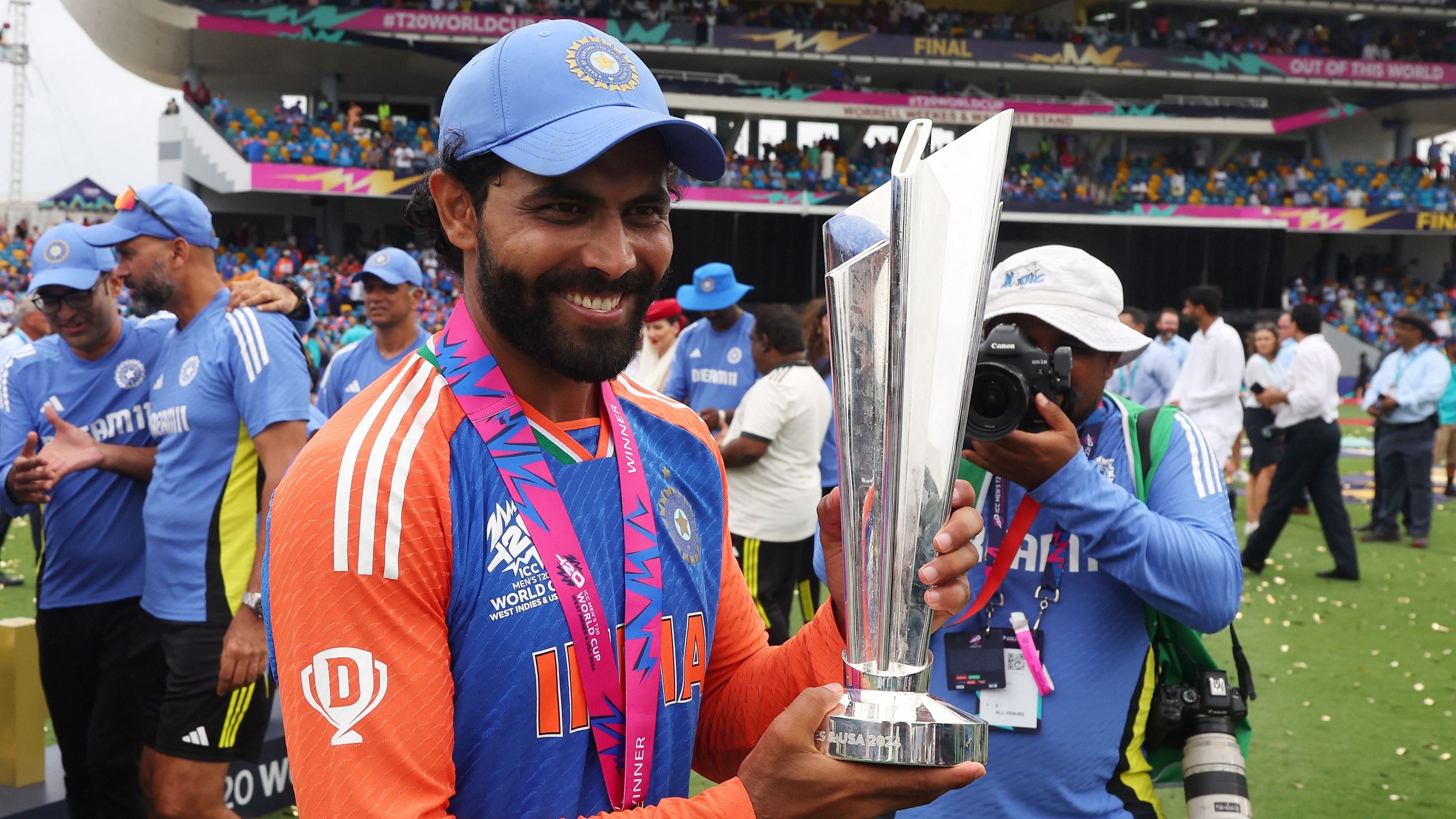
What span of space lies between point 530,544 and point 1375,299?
3679 cm

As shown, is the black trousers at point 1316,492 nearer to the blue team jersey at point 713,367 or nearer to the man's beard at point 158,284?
the blue team jersey at point 713,367

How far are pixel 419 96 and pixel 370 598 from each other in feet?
102

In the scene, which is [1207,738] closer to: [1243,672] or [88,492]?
[1243,672]

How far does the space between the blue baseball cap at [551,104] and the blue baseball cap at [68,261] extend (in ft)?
9.63

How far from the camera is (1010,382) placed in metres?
1.78

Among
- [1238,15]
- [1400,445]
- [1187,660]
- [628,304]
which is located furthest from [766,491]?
[1238,15]

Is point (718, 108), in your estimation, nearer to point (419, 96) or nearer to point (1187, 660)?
point (419, 96)

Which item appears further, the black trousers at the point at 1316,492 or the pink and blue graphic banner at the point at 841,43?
the pink and blue graphic banner at the point at 841,43

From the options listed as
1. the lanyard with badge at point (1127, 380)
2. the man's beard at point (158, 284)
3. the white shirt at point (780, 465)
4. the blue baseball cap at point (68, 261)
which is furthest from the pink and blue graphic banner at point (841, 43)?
the man's beard at point (158, 284)

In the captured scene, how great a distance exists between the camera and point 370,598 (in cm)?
108

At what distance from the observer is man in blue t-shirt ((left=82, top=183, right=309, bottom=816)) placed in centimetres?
318

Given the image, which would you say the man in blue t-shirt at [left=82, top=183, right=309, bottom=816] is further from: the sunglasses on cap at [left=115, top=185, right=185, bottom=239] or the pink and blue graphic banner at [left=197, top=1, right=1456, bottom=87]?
the pink and blue graphic banner at [left=197, top=1, right=1456, bottom=87]

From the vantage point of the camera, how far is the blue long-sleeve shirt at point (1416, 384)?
915 centimetres

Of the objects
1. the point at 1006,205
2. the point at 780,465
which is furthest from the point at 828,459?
the point at 1006,205
